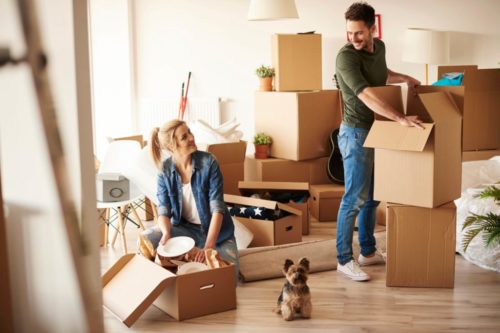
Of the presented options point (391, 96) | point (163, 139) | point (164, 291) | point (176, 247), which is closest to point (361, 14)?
Answer: point (391, 96)

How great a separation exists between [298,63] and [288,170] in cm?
78

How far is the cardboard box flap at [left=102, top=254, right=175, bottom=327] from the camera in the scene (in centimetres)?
300

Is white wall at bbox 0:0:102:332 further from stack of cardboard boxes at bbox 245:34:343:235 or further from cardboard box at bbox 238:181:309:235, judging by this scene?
stack of cardboard boxes at bbox 245:34:343:235

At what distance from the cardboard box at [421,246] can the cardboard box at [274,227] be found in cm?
82

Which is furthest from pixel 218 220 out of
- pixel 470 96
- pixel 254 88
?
pixel 254 88

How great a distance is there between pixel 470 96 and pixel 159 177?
93.1 inches

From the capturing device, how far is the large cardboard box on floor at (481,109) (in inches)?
186

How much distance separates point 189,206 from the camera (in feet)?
11.7

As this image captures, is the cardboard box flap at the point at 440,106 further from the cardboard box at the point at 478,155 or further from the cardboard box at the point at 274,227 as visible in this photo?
the cardboard box at the point at 478,155

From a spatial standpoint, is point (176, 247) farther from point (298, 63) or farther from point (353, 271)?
→ point (298, 63)

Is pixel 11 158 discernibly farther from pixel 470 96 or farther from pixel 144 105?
pixel 144 105

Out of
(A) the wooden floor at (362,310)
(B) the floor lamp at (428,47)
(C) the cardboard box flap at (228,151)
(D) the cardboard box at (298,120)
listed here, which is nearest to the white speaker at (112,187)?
(C) the cardboard box flap at (228,151)

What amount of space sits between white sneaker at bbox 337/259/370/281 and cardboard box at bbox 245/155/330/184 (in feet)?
4.96

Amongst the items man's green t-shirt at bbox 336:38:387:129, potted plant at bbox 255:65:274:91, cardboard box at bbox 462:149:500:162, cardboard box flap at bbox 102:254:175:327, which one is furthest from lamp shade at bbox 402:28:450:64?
cardboard box flap at bbox 102:254:175:327
